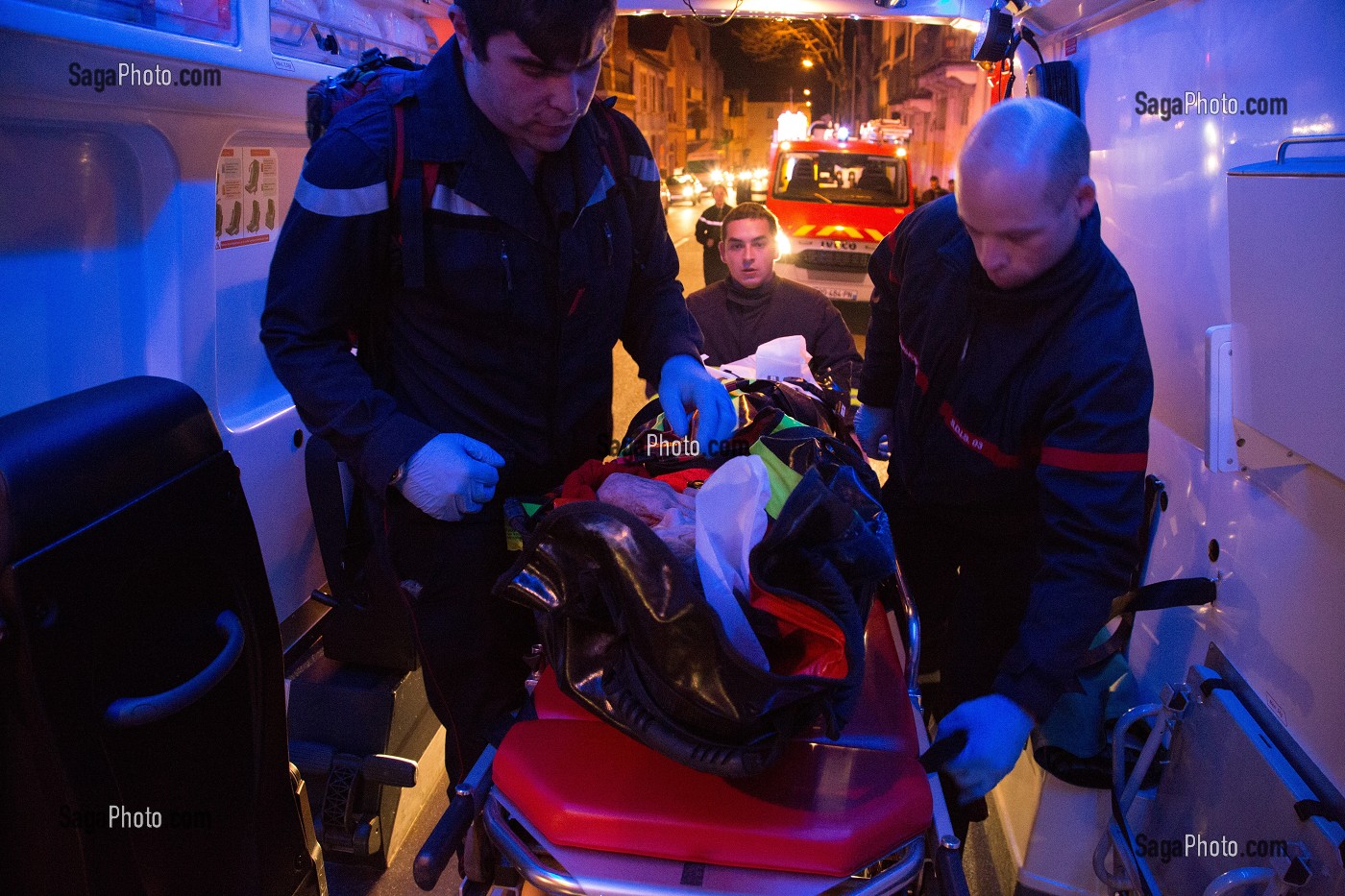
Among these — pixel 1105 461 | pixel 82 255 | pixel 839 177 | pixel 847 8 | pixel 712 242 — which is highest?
pixel 839 177

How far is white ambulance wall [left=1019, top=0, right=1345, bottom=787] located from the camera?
1854 mm

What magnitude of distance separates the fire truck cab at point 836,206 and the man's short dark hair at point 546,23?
8.59 m

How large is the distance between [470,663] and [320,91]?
1.24 metres

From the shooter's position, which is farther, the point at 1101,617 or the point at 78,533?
the point at 1101,617

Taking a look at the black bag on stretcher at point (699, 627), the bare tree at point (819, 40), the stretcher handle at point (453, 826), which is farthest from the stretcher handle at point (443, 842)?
the bare tree at point (819, 40)

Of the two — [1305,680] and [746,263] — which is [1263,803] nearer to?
[1305,680]

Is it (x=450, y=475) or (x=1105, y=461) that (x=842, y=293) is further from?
(x=450, y=475)

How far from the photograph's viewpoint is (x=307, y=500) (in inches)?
126

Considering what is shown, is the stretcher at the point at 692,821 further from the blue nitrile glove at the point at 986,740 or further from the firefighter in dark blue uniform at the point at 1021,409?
the firefighter in dark blue uniform at the point at 1021,409

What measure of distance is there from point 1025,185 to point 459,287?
3.52 feet

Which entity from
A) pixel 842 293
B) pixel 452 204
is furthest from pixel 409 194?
pixel 842 293

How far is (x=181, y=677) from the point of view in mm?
1543

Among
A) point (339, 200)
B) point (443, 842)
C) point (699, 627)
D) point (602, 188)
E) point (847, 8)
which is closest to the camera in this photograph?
point (699, 627)

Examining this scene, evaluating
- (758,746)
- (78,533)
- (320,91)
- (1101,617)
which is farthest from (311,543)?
(1101,617)
